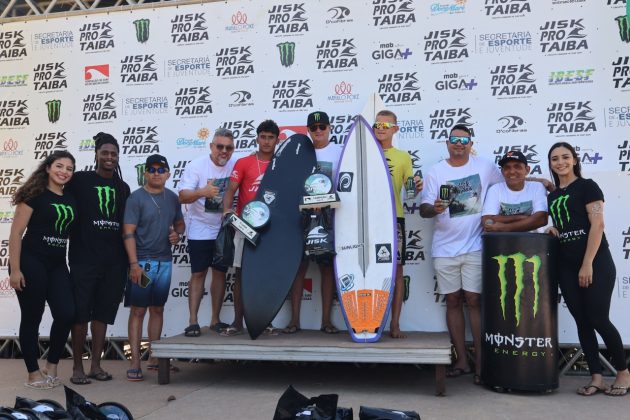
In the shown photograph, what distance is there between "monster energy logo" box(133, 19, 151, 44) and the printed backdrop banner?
2 centimetres

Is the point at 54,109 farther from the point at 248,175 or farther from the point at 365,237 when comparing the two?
the point at 365,237

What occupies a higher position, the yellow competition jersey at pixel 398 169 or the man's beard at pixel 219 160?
the man's beard at pixel 219 160

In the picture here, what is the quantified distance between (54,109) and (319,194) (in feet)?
10.8

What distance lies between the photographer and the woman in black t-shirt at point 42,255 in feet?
13.5

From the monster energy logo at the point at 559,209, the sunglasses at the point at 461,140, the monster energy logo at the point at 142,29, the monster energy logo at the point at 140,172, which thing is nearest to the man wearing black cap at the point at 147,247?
the monster energy logo at the point at 140,172

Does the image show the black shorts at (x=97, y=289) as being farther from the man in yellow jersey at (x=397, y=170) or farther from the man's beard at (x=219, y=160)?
the man in yellow jersey at (x=397, y=170)

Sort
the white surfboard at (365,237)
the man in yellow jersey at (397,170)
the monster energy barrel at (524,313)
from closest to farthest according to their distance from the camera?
the monster energy barrel at (524,313) → the white surfboard at (365,237) → the man in yellow jersey at (397,170)

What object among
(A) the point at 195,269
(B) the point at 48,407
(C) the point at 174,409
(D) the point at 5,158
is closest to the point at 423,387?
(C) the point at 174,409

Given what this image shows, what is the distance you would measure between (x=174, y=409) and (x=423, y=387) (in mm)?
1841

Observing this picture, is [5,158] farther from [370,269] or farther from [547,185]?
[547,185]

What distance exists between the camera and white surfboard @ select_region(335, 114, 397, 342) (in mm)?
4250

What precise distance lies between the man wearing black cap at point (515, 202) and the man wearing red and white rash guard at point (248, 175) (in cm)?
188

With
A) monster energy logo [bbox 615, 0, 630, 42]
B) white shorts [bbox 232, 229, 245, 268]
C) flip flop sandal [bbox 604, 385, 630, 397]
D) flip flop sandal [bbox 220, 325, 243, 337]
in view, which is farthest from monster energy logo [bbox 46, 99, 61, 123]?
flip flop sandal [bbox 604, 385, 630, 397]

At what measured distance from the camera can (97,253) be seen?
14.4 ft
